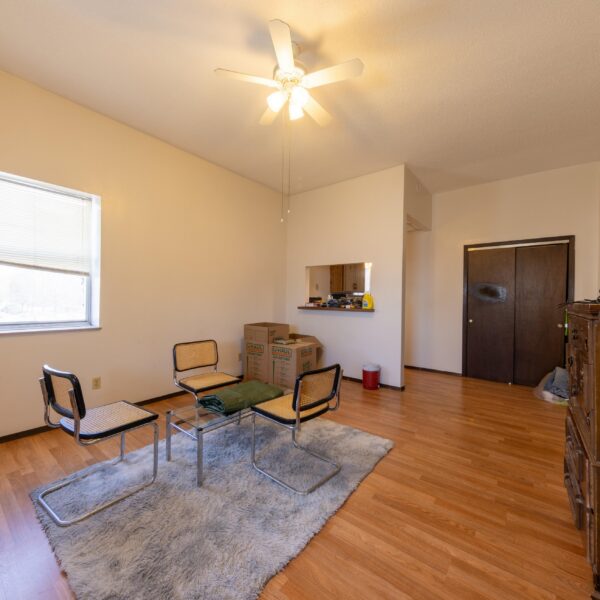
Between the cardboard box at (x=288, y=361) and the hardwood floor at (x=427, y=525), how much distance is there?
43.9 inches

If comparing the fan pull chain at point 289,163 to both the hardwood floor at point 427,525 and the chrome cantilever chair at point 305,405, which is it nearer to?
the chrome cantilever chair at point 305,405

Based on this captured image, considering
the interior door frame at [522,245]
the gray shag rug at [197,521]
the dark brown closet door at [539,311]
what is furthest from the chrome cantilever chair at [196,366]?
the dark brown closet door at [539,311]

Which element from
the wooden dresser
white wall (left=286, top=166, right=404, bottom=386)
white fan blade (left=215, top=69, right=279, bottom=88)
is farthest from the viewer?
white wall (left=286, top=166, right=404, bottom=386)

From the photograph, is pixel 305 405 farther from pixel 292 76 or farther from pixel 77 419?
pixel 292 76

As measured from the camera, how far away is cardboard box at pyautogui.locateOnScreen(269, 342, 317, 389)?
12.4 ft

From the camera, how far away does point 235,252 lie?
425 cm

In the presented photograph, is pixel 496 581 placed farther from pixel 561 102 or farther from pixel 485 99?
pixel 561 102

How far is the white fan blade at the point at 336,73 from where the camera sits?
1807 mm

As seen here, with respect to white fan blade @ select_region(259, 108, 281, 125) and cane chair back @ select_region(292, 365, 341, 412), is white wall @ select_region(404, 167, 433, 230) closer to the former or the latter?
white fan blade @ select_region(259, 108, 281, 125)

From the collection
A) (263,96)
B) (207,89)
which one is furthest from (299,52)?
(207,89)

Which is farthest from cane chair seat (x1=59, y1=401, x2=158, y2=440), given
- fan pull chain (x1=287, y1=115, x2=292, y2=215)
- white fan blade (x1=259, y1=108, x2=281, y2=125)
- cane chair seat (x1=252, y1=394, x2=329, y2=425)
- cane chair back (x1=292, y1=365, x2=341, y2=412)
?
fan pull chain (x1=287, y1=115, x2=292, y2=215)

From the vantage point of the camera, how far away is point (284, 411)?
210 centimetres

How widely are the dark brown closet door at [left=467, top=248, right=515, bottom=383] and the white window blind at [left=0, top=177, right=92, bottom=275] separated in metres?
5.09

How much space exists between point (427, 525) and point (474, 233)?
4.20m
